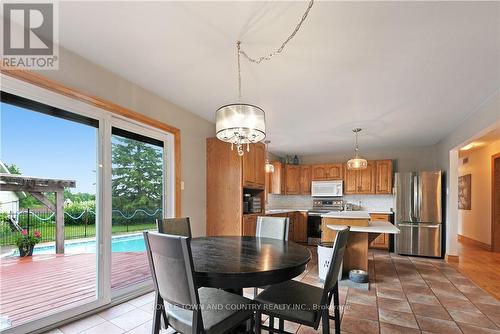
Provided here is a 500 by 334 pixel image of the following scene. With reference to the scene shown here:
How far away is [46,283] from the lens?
7.67 ft

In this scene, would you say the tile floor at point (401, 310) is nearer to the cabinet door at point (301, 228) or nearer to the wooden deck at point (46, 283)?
the wooden deck at point (46, 283)

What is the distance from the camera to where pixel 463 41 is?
1.90 m

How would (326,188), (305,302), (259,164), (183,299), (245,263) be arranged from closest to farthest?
(183,299)
(245,263)
(305,302)
(259,164)
(326,188)

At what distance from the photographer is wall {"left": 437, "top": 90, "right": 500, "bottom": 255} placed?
2.99 meters

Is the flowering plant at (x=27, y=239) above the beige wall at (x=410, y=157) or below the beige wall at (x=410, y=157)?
below

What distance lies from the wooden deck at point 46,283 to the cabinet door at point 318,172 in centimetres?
491

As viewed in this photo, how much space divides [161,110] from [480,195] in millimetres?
7062

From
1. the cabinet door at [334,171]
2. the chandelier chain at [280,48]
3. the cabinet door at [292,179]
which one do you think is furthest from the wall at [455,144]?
the cabinet door at [292,179]

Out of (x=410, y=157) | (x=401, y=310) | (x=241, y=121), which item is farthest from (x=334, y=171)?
(x=241, y=121)

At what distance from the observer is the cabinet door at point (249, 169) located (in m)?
3.74

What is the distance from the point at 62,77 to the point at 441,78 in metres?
3.51

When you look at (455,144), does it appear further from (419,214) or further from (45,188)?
(45,188)

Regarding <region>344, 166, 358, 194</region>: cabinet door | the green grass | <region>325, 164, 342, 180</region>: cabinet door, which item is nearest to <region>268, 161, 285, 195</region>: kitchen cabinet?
<region>325, 164, 342, 180</region>: cabinet door

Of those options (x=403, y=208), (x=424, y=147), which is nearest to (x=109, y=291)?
(x=403, y=208)
